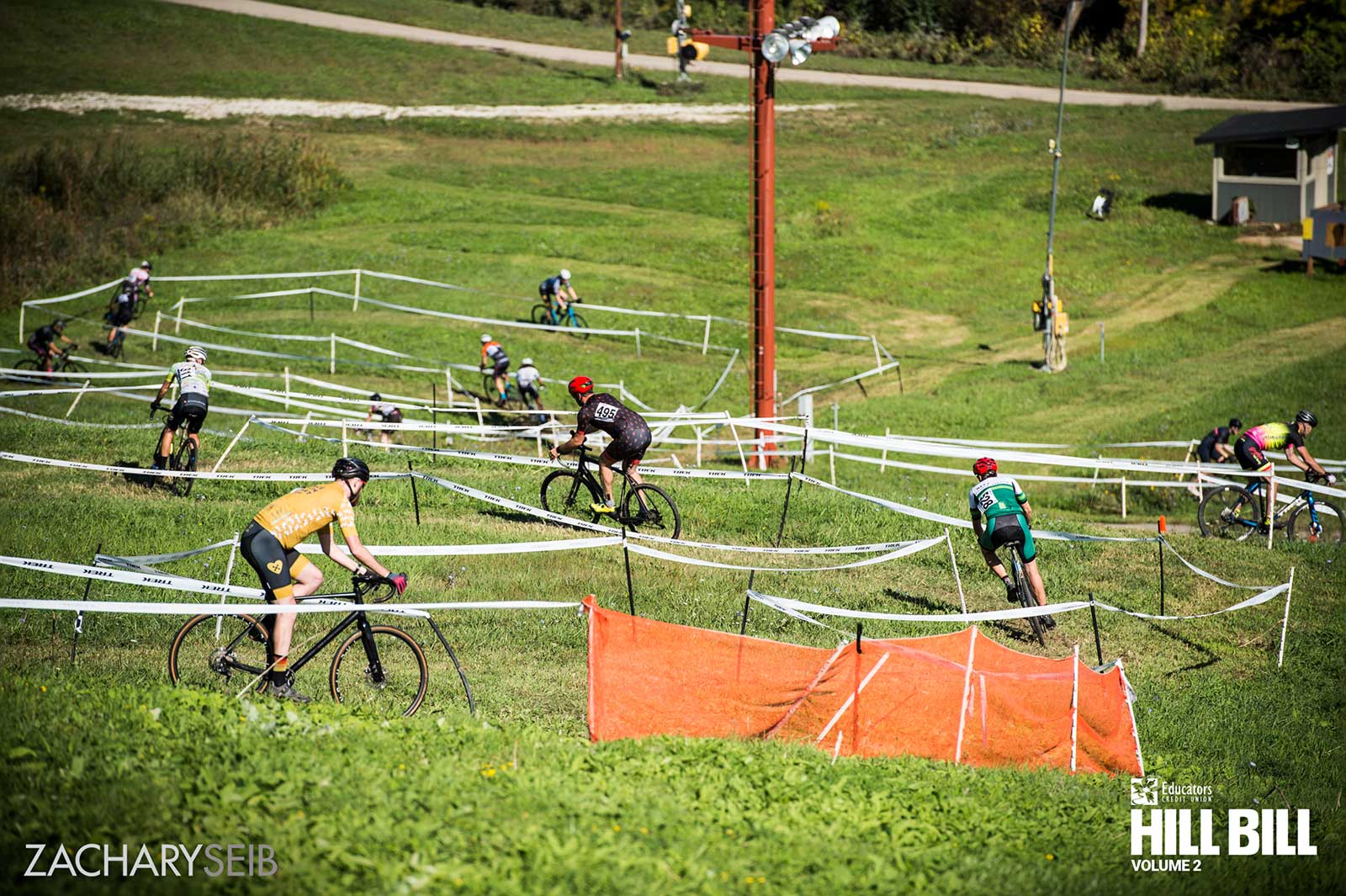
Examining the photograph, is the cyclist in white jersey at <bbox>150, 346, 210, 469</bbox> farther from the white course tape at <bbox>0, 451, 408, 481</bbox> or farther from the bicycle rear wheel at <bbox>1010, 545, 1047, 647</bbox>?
the bicycle rear wheel at <bbox>1010, 545, 1047, 647</bbox>

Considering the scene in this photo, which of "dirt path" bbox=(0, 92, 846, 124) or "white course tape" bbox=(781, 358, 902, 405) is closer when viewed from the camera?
"white course tape" bbox=(781, 358, 902, 405)

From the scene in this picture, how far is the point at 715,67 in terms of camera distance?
68.2m

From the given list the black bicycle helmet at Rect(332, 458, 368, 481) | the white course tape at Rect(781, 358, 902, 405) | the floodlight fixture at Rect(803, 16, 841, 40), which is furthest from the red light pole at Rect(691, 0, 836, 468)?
the black bicycle helmet at Rect(332, 458, 368, 481)

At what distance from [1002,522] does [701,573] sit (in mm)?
3579

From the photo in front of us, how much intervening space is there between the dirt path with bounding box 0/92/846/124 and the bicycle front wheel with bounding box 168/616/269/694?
47.2 m

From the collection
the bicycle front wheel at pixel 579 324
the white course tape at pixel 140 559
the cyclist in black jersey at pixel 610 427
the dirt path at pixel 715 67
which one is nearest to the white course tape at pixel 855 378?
the bicycle front wheel at pixel 579 324

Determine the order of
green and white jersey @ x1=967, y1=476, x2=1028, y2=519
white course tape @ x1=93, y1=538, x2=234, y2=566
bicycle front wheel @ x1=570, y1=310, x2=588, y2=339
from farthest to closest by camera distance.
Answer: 1. bicycle front wheel @ x1=570, y1=310, x2=588, y2=339
2. green and white jersey @ x1=967, y1=476, x2=1028, y2=519
3. white course tape @ x1=93, y1=538, x2=234, y2=566

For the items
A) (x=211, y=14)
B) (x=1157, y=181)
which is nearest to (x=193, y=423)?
(x=1157, y=181)

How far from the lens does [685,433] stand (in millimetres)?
26094

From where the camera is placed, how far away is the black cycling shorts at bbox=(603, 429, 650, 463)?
1500cm

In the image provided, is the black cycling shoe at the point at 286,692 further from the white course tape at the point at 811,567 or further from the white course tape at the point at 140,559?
the white course tape at the point at 811,567

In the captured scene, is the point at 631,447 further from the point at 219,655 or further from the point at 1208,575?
the point at 1208,575

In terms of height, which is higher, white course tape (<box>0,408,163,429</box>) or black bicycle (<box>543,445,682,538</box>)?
white course tape (<box>0,408,163,429</box>)

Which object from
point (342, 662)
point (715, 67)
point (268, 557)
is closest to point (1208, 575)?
point (342, 662)
